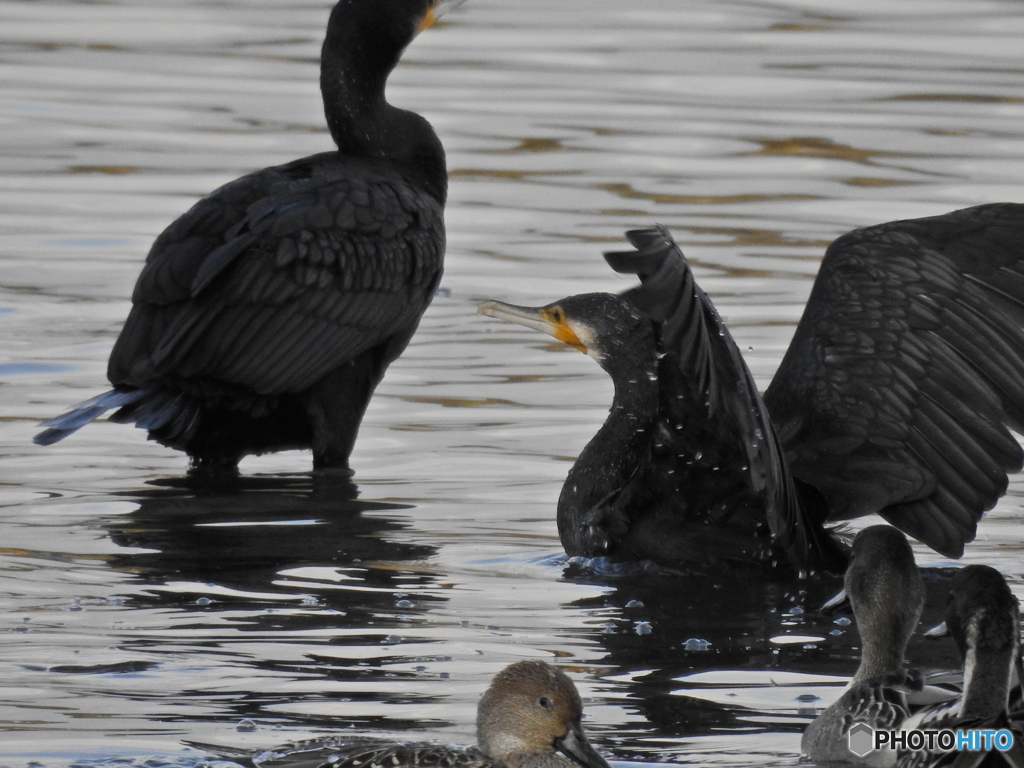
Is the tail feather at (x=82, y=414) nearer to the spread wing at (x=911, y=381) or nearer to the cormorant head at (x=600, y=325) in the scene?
the cormorant head at (x=600, y=325)

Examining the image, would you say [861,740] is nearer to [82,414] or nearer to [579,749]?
[579,749]

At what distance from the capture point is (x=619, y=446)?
8.12 metres

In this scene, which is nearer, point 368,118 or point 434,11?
point 368,118

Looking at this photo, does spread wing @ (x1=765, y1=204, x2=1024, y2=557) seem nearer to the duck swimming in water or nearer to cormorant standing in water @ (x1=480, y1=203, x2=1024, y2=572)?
cormorant standing in water @ (x1=480, y1=203, x2=1024, y2=572)

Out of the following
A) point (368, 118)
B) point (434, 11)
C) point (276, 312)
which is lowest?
point (276, 312)

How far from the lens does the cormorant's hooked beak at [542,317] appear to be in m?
8.29

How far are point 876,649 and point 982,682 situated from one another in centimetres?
91

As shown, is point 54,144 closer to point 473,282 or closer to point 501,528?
point 473,282

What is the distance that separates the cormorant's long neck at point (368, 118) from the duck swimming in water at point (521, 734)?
484cm

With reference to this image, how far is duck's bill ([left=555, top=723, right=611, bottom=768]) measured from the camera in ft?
17.6

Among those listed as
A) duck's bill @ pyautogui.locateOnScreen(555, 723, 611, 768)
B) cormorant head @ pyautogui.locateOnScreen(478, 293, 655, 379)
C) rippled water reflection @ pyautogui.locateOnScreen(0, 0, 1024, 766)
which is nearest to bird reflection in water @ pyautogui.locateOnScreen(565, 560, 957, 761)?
rippled water reflection @ pyautogui.locateOnScreen(0, 0, 1024, 766)

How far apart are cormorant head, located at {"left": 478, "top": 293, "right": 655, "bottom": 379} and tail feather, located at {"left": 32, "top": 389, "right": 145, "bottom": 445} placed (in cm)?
151

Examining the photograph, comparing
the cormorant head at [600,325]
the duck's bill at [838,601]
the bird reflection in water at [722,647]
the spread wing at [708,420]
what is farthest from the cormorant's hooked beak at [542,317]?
the duck's bill at [838,601]

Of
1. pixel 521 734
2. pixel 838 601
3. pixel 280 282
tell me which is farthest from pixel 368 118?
pixel 521 734
